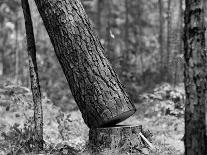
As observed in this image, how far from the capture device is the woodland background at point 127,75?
766cm

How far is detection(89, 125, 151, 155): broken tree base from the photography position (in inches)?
195

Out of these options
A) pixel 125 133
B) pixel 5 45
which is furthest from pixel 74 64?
pixel 5 45

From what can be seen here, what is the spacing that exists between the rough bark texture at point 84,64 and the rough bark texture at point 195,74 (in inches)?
62.1

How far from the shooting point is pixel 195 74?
3572 mm

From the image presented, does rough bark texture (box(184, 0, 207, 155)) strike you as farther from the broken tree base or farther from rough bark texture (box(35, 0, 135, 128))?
rough bark texture (box(35, 0, 135, 128))

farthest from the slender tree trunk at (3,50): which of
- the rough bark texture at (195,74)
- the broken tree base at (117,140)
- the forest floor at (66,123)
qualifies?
the rough bark texture at (195,74)

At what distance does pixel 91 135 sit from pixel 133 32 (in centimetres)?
1438

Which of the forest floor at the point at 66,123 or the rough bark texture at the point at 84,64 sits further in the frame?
the forest floor at the point at 66,123

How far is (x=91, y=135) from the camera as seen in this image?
5.20 meters

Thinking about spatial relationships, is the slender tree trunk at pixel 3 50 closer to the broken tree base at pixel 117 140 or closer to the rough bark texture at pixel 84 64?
the rough bark texture at pixel 84 64

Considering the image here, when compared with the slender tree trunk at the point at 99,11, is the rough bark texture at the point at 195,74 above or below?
below

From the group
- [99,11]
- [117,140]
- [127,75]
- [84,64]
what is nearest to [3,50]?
[99,11]

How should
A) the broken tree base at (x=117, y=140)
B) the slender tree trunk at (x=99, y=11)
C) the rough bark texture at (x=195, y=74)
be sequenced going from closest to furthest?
the rough bark texture at (x=195, y=74) < the broken tree base at (x=117, y=140) < the slender tree trunk at (x=99, y=11)

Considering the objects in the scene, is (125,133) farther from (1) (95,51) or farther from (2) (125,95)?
(1) (95,51)
